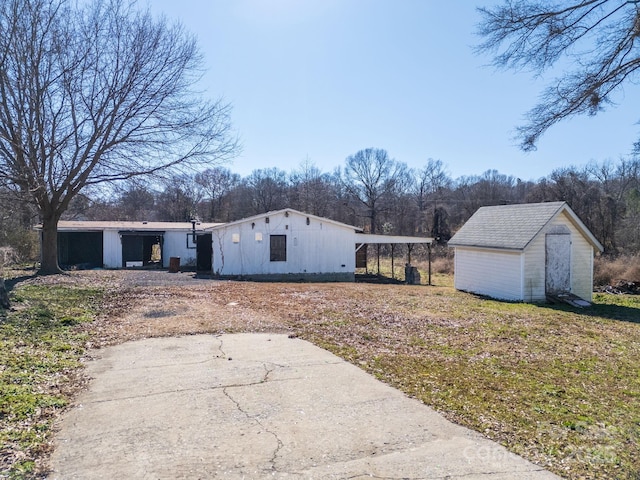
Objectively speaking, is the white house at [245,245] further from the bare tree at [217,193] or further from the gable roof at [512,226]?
the bare tree at [217,193]

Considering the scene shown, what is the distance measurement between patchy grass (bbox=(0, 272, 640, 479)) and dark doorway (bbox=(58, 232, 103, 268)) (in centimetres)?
1270

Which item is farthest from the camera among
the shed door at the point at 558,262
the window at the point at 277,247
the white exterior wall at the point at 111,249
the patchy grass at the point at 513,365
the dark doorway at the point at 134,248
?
the dark doorway at the point at 134,248

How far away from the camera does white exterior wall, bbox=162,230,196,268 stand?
83.5 ft

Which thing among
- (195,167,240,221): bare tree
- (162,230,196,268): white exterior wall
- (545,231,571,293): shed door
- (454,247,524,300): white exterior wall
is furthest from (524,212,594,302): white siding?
(195,167,240,221): bare tree

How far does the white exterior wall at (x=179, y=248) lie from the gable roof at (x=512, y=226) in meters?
14.3

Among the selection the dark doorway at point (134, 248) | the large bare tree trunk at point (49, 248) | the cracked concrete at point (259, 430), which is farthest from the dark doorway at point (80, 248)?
the cracked concrete at point (259, 430)

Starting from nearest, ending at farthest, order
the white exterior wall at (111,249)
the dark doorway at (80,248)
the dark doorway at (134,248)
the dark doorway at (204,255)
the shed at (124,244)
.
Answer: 1. the dark doorway at (204,255)
2. the shed at (124,244)
3. the white exterior wall at (111,249)
4. the dark doorway at (134,248)
5. the dark doorway at (80,248)

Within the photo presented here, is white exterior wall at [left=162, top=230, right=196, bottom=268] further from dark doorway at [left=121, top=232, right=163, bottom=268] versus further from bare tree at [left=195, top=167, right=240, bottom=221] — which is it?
bare tree at [left=195, top=167, right=240, bottom=221]

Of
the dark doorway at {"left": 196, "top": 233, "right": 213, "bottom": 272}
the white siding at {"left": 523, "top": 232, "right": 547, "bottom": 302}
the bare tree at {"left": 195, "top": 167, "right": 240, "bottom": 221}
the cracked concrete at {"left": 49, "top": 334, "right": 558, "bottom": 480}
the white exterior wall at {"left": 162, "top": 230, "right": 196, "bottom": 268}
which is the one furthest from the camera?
the bare tree at {"left": 195, "top": 167, "right": 240, "bottom": 221}

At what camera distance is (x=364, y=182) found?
5303cm

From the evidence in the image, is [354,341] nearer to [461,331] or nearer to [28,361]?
[461,331]

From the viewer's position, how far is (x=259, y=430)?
407 centimetres

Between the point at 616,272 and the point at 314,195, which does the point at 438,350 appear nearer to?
the point at 616,272

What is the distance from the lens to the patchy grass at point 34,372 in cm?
361
